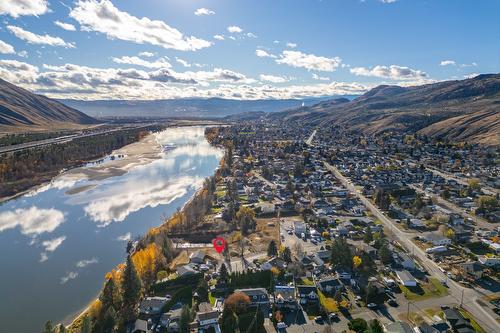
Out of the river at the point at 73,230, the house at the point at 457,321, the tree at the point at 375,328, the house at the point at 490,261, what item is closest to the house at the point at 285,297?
the tree at the point at 375,328

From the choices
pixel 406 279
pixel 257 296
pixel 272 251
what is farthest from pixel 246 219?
pixel 406 279

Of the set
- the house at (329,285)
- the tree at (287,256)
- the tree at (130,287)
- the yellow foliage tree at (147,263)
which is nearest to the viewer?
the tree at (130,287)

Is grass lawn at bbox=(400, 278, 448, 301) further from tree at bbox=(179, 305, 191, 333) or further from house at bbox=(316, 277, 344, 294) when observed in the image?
tree at bbox=(179, 305, 191, 333)

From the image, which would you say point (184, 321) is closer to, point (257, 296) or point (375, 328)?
point (257, 296)

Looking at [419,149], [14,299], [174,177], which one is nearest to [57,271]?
[14,299]

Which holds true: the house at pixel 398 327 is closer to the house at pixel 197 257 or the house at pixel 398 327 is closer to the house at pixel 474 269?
the house at pixel 474 269
